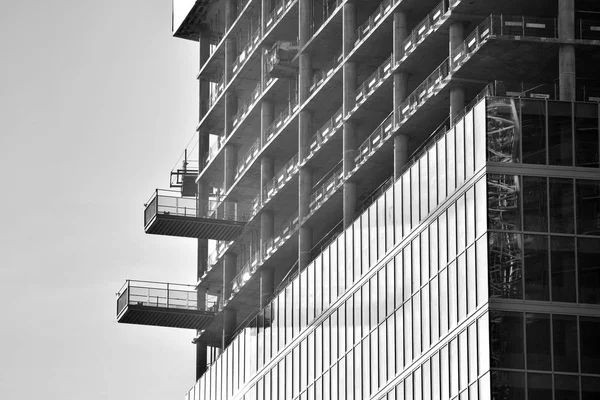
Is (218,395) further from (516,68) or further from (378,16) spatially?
(516,68)

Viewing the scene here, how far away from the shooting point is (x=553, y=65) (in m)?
91.3

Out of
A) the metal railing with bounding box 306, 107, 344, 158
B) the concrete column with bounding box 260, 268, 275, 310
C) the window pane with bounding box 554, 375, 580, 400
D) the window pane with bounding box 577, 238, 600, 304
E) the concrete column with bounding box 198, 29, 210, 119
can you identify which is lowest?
the window pane with bounding box 554, 375, 580, 400

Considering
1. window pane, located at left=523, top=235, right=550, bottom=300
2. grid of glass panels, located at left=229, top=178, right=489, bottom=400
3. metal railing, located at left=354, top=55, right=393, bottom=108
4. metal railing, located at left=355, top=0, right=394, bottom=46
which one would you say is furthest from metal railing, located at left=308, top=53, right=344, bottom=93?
window pane, located at left=523, top=235, right=550, bottom=300

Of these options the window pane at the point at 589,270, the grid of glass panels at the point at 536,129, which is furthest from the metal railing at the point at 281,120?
the window pane at the point at 589,270

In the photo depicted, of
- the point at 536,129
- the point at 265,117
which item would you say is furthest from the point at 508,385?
the point at 265,117

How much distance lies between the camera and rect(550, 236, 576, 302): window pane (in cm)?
8225

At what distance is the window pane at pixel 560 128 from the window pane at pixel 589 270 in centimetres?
374

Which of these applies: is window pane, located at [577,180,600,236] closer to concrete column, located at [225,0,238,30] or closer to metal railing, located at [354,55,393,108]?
metal railing, located at [354,55,393,108]

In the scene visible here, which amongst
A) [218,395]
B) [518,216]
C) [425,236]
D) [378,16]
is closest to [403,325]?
[425,236]

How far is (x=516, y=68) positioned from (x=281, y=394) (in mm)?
28638

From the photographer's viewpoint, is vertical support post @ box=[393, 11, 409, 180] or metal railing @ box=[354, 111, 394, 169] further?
metal railing @ box=[354, 111, 394, 169]

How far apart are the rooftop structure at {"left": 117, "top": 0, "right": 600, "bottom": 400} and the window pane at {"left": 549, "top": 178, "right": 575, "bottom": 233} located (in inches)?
3.6

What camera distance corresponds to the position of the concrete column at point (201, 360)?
5364 inches

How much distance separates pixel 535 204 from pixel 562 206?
117cm
